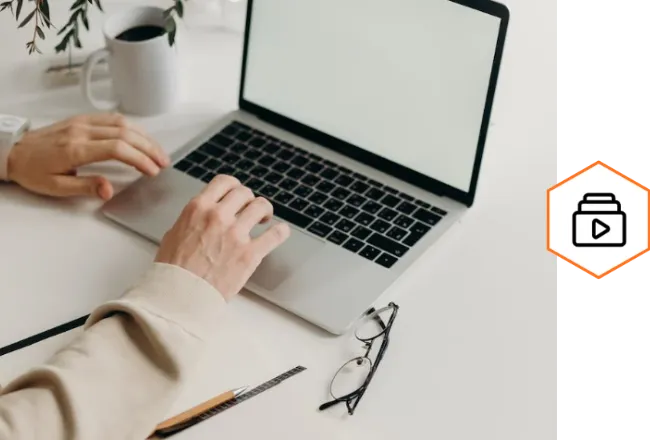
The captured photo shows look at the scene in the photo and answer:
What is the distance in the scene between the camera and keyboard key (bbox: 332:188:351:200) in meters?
1.03

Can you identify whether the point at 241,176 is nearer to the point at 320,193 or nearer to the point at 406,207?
the point at 320,193

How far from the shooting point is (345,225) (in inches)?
39.0

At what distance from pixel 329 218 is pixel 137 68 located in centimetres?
35

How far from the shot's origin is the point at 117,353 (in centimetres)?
78

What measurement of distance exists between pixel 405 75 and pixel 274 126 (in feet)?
0.70

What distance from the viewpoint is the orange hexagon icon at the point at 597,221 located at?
999mm

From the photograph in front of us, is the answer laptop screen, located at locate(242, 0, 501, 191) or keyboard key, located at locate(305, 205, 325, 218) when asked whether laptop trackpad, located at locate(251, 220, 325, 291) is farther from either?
laptop screen, located at locate(242, 0, 501, 191)

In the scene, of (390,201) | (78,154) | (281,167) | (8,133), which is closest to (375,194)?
(390,201)

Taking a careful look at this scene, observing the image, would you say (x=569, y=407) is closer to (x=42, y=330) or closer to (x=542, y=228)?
(x=542, y=228)

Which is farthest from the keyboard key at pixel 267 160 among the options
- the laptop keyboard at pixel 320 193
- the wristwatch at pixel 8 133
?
the wristwatch at pixel 8 133

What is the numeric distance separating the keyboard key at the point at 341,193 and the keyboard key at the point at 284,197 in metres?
0.05

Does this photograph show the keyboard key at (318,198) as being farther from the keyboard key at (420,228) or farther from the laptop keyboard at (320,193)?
the keyboard key at (420,228)

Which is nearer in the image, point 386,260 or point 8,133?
point 386,260

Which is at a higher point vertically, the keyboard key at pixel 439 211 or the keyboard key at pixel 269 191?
the keyboard key at pixel 439 211
